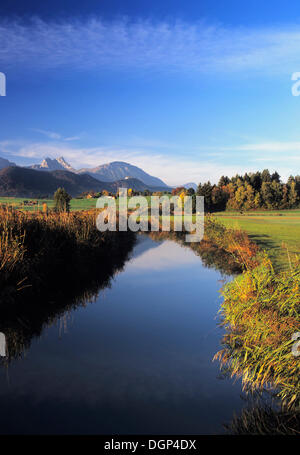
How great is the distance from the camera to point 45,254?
35.7 feet

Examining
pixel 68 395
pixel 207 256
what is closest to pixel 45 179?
pixel 207 256

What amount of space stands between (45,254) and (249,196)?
67.4 m

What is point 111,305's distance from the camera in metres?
9.74

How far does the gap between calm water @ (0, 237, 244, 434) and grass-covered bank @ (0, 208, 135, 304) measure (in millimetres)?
1655

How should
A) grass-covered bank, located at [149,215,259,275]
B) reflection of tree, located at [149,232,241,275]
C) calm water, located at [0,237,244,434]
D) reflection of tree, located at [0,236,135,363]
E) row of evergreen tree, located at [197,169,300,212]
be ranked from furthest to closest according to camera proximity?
row of evergreen tree, located at [197,169,300,212] → reflection of tree, located at [149,232,241,275] → grass-covered bank, located at [149,215,259,275] → reflection of tree, located at [0,236,135,363] → calm water, located at [0,237,244,434]

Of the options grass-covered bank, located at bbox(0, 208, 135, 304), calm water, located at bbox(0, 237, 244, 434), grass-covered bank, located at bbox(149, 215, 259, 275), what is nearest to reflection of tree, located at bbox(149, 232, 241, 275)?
grass-covered bank, located at bbox(149, 215, 259, 275)

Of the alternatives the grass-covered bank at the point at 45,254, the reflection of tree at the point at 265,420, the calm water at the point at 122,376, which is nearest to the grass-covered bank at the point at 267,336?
the reflection of tree at the point at 265,420

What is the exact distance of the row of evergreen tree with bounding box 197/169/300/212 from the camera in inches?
2825

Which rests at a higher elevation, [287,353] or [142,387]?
[287,353]

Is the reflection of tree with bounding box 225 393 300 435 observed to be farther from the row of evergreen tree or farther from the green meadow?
the row of evergreen tree

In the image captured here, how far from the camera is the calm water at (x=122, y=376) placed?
4387 millimetres

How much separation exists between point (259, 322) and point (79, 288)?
22.6 ft
